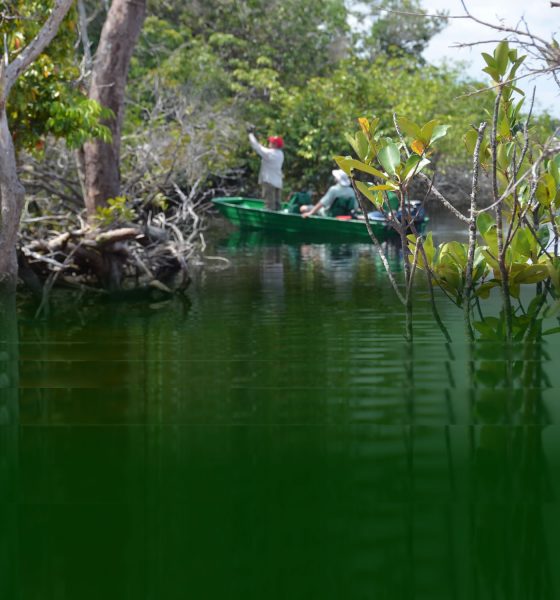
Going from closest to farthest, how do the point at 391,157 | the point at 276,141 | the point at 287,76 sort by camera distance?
the point at 391,157 < the point at 276,141 < the point at 287,76

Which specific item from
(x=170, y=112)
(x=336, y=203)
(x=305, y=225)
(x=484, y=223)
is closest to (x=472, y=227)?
(x=484, y=223)

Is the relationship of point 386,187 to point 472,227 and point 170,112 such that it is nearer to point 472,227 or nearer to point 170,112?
point 472,227

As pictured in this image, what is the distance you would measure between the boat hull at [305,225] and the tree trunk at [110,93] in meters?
6.70

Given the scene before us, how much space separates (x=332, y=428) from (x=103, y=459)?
0.86 m

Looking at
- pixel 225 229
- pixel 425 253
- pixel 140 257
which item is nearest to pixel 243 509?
pixel 425 253

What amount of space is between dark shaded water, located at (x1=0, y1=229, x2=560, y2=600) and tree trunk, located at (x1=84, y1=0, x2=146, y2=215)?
547 cm

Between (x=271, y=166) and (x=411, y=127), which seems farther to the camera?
(x=271, y=166)

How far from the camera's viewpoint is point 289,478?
323cm

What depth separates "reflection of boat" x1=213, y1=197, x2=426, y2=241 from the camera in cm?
1736

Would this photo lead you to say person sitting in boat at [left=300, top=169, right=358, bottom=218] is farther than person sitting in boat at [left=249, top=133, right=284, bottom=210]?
No

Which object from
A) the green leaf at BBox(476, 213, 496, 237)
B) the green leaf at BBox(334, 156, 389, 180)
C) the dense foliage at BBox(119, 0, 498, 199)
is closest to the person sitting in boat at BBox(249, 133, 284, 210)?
Result: the dense foliage at BBox(119, 0, 498, 199)

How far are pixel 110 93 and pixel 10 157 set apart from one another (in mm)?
3172

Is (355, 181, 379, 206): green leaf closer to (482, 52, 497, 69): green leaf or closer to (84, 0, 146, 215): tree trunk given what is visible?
(482, 52, 497, 69): green leaf

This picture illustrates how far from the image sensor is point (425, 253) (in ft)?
16.4
